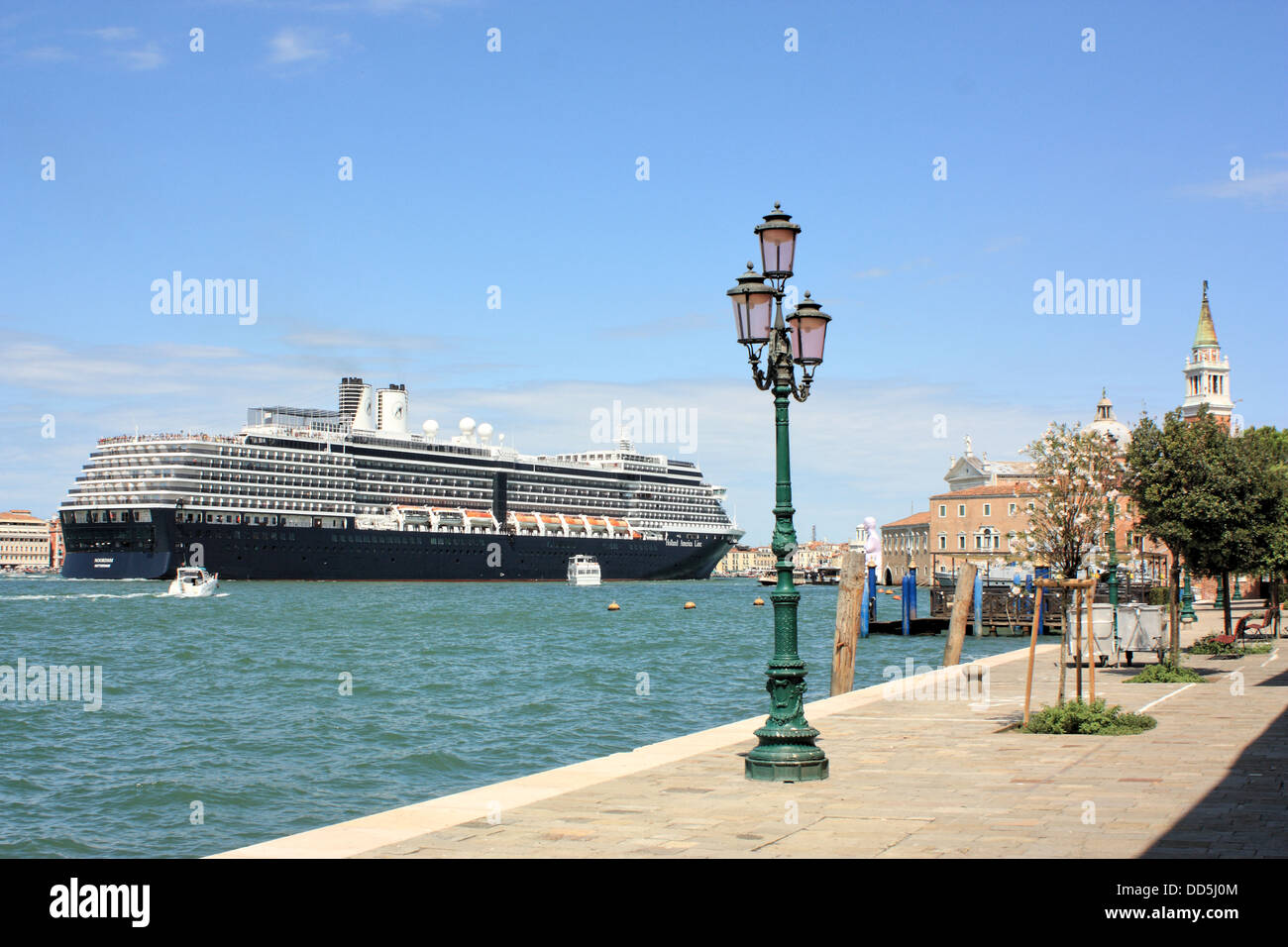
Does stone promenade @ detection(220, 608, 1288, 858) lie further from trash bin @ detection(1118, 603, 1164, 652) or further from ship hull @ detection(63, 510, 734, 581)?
ship hull @ detection(63, 510, 734, 581)

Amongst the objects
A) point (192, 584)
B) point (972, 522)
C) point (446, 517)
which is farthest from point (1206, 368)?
point (192, 584)

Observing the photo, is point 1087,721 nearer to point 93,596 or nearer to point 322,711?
point 322,711

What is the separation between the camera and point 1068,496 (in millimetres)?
20641

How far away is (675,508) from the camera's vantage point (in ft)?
388

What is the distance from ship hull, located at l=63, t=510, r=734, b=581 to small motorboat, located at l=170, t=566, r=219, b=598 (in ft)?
34.0

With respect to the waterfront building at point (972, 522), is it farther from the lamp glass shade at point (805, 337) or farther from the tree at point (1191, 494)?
the lamp glass shade at point (805, 337)

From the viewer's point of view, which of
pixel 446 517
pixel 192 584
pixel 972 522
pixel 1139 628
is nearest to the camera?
pixel 1139 628

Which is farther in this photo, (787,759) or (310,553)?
(310,553)

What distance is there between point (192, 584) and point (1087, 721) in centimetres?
6434

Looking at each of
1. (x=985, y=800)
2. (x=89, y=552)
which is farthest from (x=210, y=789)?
(x=89, y=552)

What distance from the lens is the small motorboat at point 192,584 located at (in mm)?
68312
